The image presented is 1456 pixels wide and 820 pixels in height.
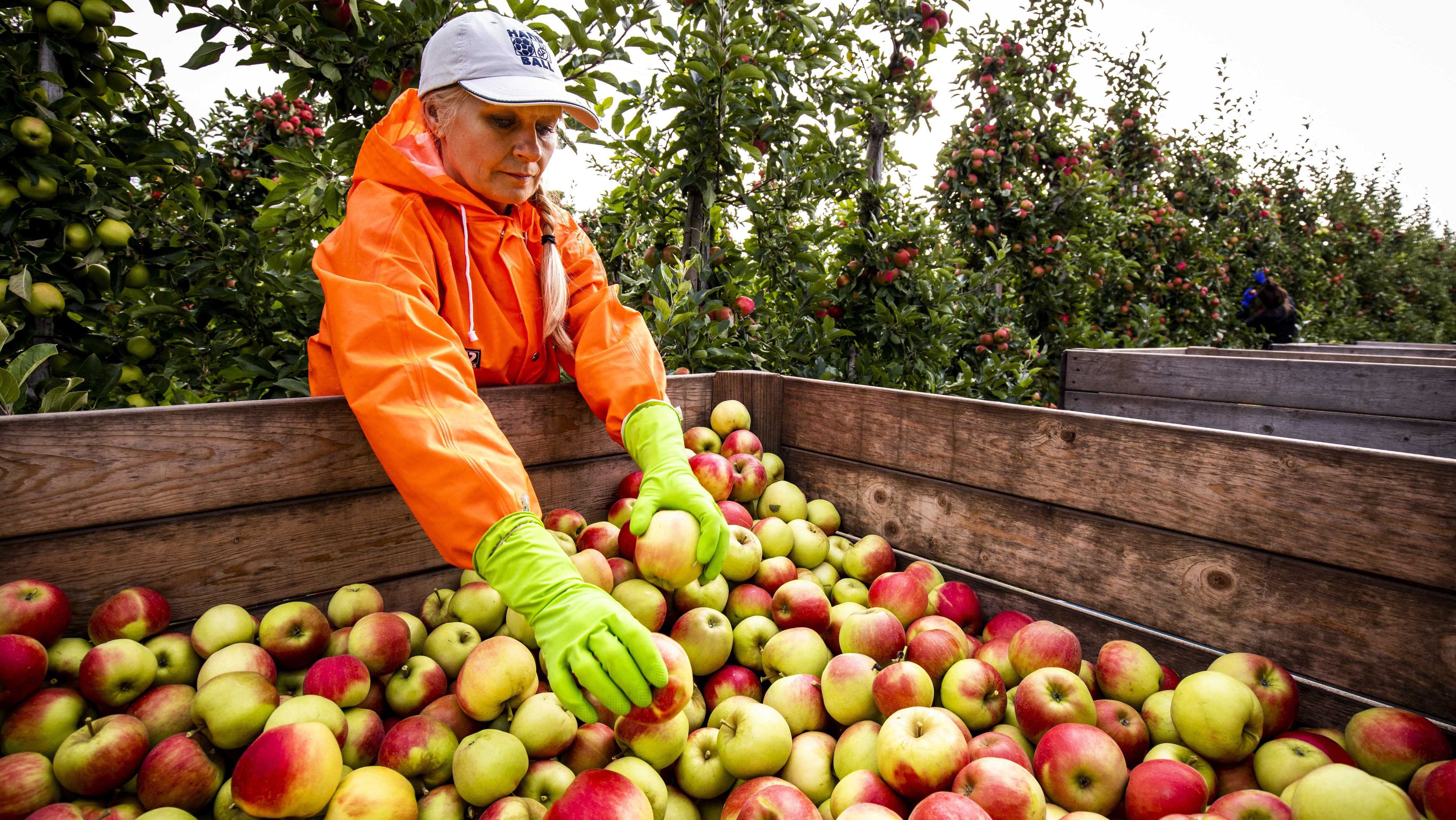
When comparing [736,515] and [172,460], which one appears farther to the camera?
[736,515]

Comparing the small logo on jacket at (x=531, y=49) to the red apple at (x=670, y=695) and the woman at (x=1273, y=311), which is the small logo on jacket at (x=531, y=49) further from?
the woman at (x=1273, y=311)

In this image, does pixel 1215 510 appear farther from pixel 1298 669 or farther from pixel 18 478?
pixel 18 478

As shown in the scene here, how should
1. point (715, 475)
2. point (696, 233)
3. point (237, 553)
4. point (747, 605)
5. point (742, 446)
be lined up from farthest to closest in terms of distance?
point (696, 233), point (742, 446), point (715, 475), point (747, 605), point (237, 553)

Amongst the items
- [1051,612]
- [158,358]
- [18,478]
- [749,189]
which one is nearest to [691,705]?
[1051,612]

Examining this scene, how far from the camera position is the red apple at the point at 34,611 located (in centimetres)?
126

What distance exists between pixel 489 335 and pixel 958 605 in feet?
4.85

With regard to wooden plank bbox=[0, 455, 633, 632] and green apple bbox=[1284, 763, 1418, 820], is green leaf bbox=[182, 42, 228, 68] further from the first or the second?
green apple bbox=[1284, 763, 1418, 820]

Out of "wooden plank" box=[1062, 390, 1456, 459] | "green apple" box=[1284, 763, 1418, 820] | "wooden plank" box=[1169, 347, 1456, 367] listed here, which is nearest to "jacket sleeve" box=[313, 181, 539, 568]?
"green apple" box=[1284, 763, 1418, 820]

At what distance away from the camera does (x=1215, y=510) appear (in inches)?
60.9

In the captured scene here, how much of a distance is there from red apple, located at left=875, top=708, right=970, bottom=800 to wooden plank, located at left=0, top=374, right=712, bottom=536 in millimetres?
1310

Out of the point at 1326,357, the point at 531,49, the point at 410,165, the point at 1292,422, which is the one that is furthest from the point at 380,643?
the point at 1326,357

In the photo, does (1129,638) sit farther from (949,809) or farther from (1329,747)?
(949,809)

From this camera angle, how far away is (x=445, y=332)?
1549mm

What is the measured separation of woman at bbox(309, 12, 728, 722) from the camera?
4.31ft
